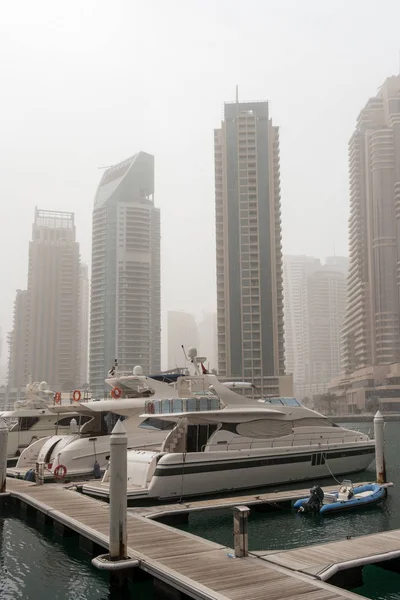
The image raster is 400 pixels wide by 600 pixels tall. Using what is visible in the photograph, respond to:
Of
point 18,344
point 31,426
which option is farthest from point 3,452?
point 18,344

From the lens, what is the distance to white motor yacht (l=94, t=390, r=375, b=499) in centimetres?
2023

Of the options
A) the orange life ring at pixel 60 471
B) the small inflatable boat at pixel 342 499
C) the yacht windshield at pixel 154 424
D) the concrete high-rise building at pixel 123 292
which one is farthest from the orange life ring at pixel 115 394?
the concrete high-rise building at pixel 123 292

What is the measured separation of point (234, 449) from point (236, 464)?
0.68 metres

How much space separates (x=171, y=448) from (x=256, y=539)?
5.81m

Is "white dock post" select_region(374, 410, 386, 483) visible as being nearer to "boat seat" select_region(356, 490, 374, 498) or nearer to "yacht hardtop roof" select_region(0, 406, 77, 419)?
"boat seat" select_region(356, 490, 374, 498)

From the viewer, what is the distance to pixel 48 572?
13.1m

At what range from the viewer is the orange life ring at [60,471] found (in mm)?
22837

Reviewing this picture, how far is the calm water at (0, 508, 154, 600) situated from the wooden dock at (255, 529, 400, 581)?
Result: 9.80 ft

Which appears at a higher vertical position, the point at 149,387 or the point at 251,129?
the point at 251,129

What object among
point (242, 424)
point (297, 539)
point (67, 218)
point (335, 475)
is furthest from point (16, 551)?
point (67, 218)

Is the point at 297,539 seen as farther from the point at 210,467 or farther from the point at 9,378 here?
the point at 9,378

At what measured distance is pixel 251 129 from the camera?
12088 centimetres

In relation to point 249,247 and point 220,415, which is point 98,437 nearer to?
point 220,415

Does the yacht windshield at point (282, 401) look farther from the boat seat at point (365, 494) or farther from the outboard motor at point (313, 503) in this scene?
the outboard motor at point (313, 503)
